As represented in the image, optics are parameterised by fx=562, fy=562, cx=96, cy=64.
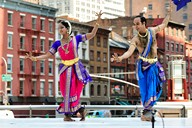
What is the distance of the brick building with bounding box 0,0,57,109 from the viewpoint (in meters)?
68.2

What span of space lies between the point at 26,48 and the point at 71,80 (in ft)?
197

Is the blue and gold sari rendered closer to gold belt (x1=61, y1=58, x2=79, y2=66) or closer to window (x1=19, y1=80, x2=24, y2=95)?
gold belt (x1=61, y1=58, x2=79, y2=66)

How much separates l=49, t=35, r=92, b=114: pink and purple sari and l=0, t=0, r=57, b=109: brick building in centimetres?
5483

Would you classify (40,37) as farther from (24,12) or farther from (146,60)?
(146,60)

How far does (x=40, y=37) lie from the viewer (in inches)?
2911

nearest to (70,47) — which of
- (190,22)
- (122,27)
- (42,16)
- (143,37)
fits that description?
(143,37)

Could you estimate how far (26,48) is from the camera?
71562 millimetres

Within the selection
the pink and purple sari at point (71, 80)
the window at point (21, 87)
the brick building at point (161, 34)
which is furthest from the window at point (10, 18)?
the pink and purple sari at point (71, 80)

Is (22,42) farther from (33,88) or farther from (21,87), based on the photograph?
(33,88)

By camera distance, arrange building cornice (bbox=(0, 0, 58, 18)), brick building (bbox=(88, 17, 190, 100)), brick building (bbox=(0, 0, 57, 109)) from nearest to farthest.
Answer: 1. brick building (bbox=(0, 0, 57, 109))
2. building cornice (bbox=(0, 0, 58, 18))
3. brick building (bbox=(88, 17, 190, 100))

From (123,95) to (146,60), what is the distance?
7603cm

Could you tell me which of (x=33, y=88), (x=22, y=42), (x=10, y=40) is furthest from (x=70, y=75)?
(x=33, y=88)

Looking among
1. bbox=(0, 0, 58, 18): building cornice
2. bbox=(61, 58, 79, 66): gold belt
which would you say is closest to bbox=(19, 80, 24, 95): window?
bbox=(0, 0, 58, 18): building cornice

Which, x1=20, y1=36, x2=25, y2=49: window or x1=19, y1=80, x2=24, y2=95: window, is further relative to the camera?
x1=20, y1=36, x2=25, y2=49: window
